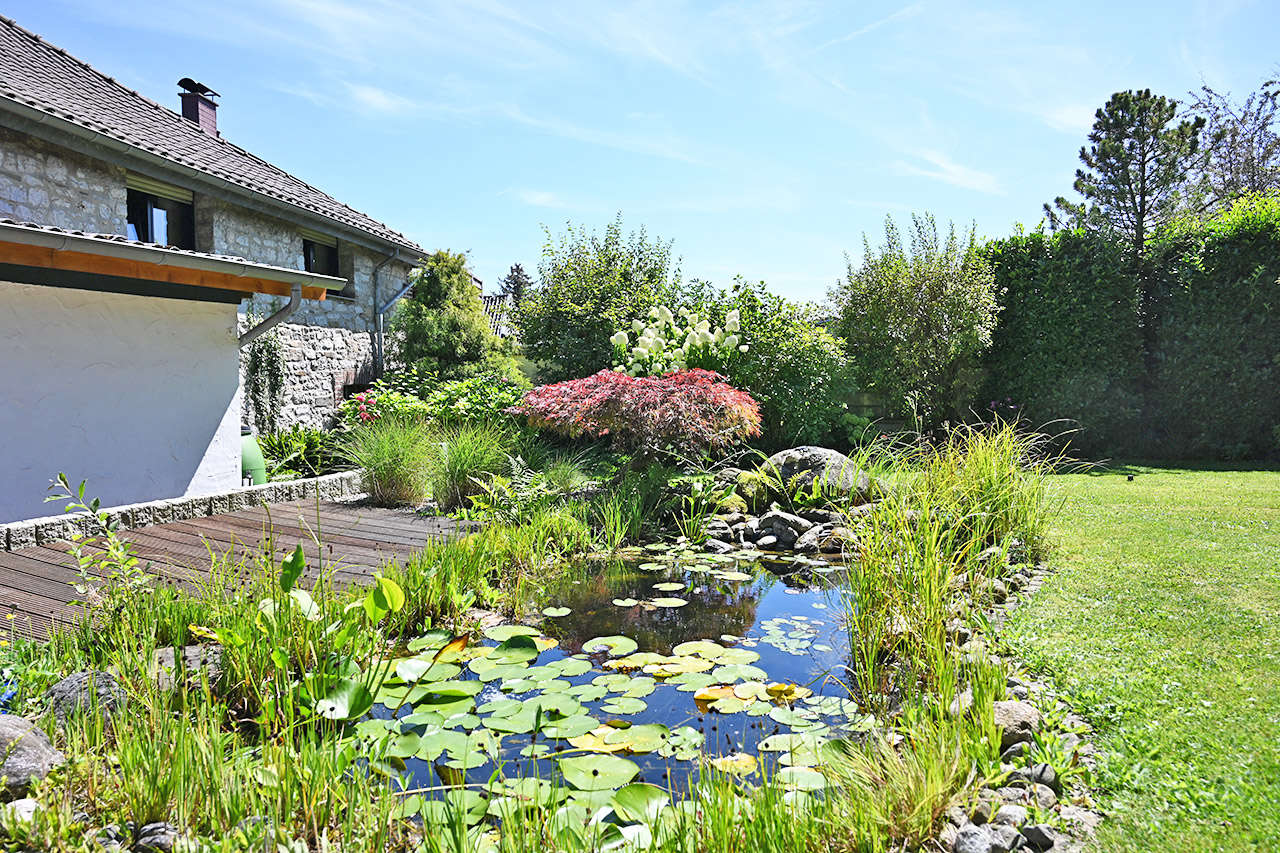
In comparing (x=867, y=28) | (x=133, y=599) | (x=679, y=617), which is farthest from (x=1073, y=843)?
(x=867, y=28)

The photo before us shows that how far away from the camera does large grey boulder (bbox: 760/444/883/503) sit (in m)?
6.73

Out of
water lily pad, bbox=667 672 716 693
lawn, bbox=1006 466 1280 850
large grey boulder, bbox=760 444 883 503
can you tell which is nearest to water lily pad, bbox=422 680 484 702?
water lily pad, bbox=667 672 716 693

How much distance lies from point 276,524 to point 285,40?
4.73 metres

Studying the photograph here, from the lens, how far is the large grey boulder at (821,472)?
6730mm

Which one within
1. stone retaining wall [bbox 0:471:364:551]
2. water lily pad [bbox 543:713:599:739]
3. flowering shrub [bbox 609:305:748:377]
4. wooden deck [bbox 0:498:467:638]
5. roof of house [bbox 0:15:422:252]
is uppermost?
roof of house [bbox 0:15:422:252]

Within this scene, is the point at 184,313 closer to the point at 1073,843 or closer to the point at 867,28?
the point at 867,28

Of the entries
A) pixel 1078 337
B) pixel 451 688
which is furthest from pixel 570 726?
pixel 1078 337

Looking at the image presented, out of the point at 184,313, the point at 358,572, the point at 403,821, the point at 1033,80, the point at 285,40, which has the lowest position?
the point at 403,821

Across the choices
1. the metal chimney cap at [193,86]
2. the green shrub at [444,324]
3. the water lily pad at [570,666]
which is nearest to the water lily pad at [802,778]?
the water lily pad at [570,666]

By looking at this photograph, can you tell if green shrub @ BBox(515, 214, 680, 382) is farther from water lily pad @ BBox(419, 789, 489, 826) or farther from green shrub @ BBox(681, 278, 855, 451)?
water lily pad @ BBox(419, 789, 489, 826)

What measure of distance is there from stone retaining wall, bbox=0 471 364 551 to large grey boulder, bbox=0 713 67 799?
127cm

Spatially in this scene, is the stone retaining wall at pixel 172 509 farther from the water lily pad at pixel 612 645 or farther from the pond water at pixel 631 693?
the water lily pad at pixel 612 645

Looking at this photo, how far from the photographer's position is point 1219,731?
2.39m

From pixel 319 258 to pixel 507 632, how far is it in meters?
8.95
